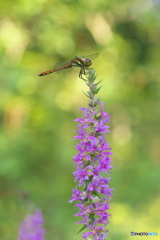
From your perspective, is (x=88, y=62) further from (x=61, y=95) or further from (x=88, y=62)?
(x=61, y=95)

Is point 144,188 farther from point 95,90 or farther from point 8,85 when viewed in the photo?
point 95,90

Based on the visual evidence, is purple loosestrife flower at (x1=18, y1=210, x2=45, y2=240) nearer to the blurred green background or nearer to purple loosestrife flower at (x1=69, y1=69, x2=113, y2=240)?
purple loosestrife flower at (x1=69, y1=69, x2=113, y2=240)

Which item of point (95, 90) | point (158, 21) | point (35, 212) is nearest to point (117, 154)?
point (158, 21)

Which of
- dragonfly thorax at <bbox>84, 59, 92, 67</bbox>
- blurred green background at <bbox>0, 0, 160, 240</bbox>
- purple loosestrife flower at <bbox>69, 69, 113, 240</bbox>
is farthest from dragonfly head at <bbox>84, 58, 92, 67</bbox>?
blurred green background at <bbox>0, 0, 160, 240</bbox>

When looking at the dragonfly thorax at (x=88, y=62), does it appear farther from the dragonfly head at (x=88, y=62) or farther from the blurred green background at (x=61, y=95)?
the blurred green background at (x=61, y=95)

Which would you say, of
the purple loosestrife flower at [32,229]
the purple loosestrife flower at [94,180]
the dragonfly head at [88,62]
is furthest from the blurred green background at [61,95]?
the purple loosestrife flower at [94,180]

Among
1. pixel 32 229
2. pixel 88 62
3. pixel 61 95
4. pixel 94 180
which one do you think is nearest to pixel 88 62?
pixel 88 62
